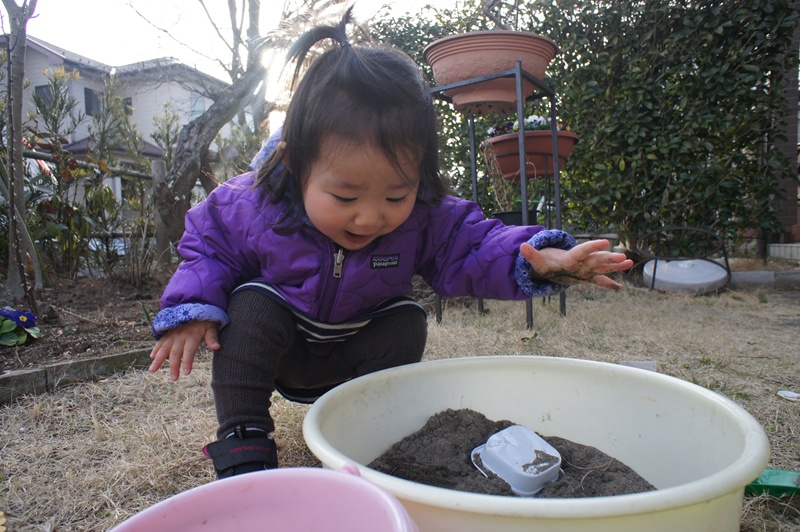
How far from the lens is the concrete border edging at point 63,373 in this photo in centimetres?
151

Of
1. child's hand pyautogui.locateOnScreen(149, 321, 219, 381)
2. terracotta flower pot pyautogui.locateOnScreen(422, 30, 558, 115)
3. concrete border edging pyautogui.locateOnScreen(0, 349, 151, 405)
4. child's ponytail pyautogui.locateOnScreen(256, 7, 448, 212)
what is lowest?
concrete border edging pyautogui.locateOnScreen(0, 349, 151, 405)

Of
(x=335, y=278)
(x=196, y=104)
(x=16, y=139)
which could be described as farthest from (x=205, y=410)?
(x=196, y=104)

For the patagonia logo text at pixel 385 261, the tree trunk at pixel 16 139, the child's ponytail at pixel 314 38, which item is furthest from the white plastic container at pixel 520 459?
the tree trunk at pixel 16 139

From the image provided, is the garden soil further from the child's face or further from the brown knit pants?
→ the child's face

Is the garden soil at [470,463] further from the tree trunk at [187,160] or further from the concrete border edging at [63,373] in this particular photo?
the tree trunk at [187,160]

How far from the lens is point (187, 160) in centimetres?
380

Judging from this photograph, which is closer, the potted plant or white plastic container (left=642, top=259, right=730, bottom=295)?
the potted plant

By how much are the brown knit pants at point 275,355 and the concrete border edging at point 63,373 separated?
2.77 ft

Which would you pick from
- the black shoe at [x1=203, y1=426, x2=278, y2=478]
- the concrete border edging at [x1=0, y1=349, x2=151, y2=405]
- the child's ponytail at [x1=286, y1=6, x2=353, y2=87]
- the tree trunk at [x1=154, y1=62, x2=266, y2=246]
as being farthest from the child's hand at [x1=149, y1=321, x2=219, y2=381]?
the tree trunk at [x1=154, y1=62, x2=266, y2=246]

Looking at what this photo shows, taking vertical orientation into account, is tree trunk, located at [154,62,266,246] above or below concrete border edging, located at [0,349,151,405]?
above

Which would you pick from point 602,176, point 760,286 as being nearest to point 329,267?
point 602,176

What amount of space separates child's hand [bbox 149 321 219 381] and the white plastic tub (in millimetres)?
276

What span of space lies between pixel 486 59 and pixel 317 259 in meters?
1.58

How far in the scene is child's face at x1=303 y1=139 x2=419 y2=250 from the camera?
2.91ft
